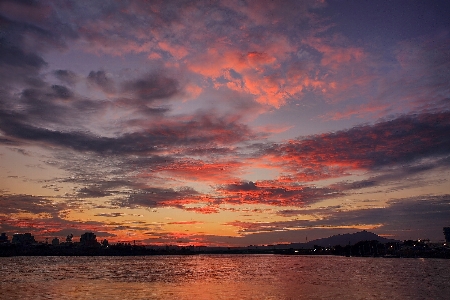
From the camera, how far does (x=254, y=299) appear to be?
4947 centimetres

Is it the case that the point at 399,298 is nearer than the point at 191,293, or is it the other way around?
the point at 399,298

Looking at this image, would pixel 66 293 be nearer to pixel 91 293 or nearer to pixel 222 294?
pixel 91 293

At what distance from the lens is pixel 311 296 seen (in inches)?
2071

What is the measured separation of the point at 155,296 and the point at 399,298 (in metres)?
35.5

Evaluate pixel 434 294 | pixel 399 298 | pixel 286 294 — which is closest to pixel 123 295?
pixel 286 294

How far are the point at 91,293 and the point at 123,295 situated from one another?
6.40m

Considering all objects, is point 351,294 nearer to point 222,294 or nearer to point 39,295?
point 222,294

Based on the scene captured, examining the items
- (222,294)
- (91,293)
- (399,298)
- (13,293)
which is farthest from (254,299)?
(13,293)

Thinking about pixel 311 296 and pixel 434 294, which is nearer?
pixel 311 296

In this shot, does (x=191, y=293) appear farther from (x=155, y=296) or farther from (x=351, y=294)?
(x=351, y=294)

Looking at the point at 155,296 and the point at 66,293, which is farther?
the point at 66,293

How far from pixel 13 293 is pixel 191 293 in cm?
2817

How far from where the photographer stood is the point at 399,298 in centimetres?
5184

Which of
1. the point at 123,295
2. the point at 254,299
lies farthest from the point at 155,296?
the point at 254,299
